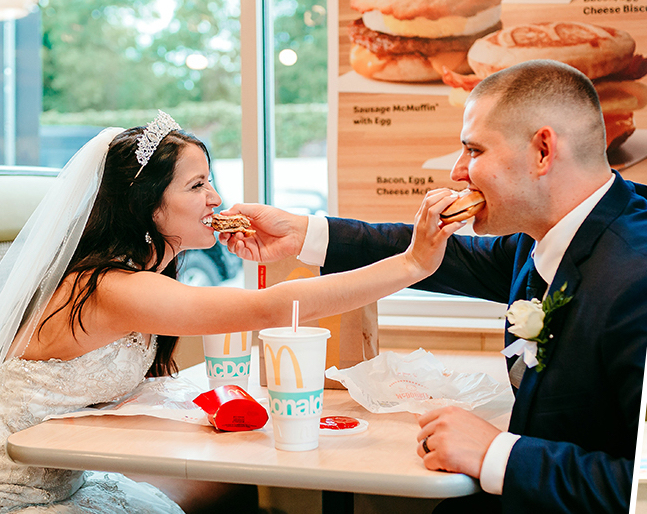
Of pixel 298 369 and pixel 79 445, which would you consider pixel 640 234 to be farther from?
pixel 79 445

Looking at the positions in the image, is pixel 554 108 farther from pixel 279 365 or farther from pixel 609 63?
pixel 609 63

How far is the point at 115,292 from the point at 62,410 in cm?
29

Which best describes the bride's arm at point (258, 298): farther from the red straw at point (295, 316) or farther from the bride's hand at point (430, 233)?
the red straw at point (295, 316)

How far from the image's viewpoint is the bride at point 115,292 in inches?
54.9

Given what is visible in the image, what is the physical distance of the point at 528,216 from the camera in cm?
130

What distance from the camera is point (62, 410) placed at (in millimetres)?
1439

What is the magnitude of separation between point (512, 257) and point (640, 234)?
0.54m

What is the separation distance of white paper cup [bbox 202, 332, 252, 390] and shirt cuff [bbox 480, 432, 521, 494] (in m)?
0.69

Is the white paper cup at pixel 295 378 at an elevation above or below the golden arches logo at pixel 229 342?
above

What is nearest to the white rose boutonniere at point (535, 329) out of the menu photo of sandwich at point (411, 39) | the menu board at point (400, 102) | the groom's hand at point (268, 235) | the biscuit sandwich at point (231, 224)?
the groom's hand at point (268, 235)

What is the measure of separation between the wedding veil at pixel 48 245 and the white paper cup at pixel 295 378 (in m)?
0.73

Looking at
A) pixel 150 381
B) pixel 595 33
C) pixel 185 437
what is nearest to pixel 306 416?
pixel 185 437

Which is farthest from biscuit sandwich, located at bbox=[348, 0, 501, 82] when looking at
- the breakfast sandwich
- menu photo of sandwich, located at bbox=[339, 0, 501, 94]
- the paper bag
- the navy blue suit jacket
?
the navy blue suit jacket

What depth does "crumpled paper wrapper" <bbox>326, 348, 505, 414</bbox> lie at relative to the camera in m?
1.41
